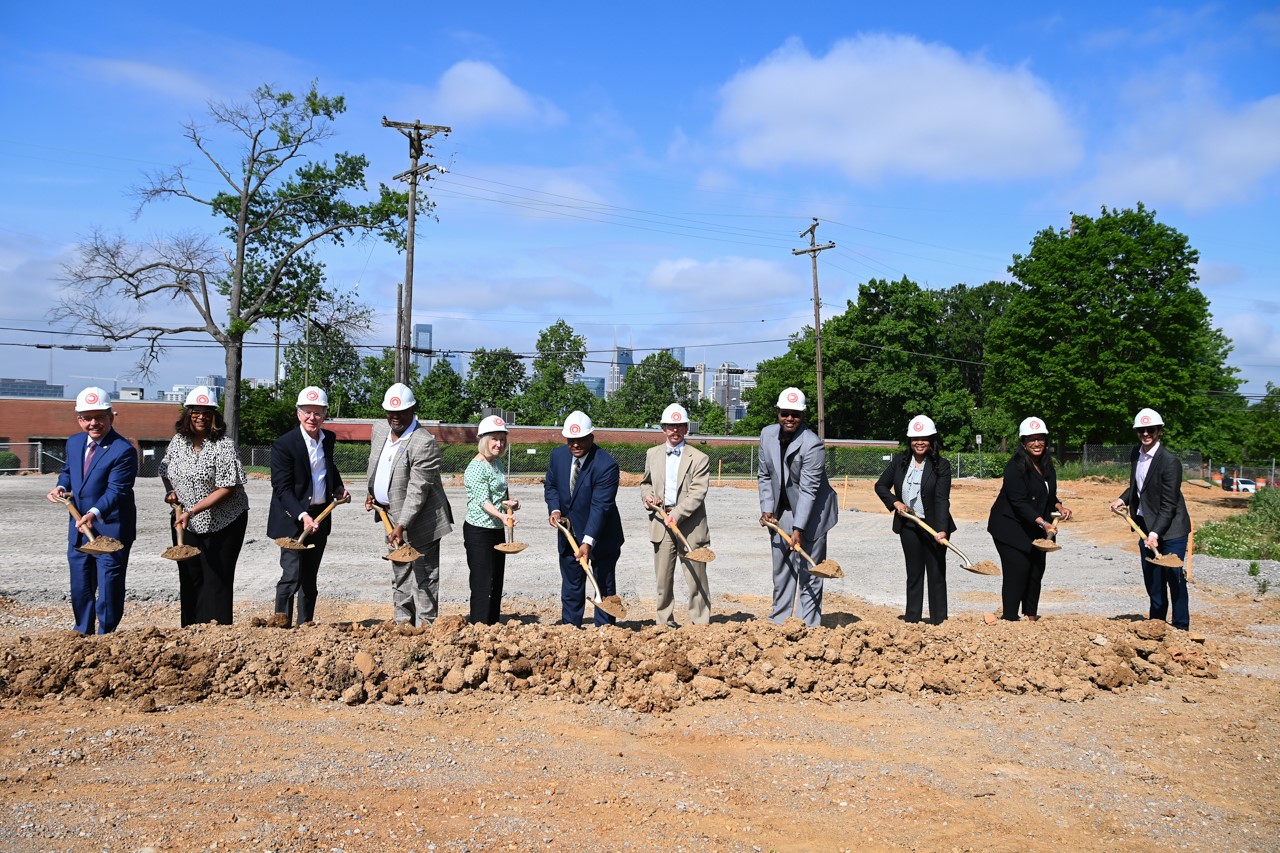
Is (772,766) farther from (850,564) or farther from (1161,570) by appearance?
(850,564)

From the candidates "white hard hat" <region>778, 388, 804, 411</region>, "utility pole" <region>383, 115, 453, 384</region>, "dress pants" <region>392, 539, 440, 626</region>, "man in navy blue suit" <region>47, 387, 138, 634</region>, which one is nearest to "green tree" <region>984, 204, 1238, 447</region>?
"utility pole" <region>383, 115, 453, 384</region>

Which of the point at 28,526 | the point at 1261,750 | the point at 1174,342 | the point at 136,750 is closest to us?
the point at 136,750

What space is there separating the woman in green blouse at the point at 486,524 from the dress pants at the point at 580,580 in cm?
54

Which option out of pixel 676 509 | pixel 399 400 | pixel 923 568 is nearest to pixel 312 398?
pixel 399 400

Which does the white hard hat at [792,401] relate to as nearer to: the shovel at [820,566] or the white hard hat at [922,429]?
the shovel at [820,566]

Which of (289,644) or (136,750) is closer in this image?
(136,750)

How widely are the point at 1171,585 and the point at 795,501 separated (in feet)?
10.8

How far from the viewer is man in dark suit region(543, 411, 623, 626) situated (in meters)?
7.45

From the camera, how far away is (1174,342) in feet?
138

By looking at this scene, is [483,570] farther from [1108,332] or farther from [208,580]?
[1108,332]

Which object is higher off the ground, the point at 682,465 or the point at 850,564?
the point at 682,465

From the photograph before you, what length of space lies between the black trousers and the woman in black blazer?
445 centimetres

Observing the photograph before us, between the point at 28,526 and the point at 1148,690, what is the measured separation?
17.4 m

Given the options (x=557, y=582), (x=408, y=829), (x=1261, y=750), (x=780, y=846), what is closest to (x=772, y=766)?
(x=780, y=846)
